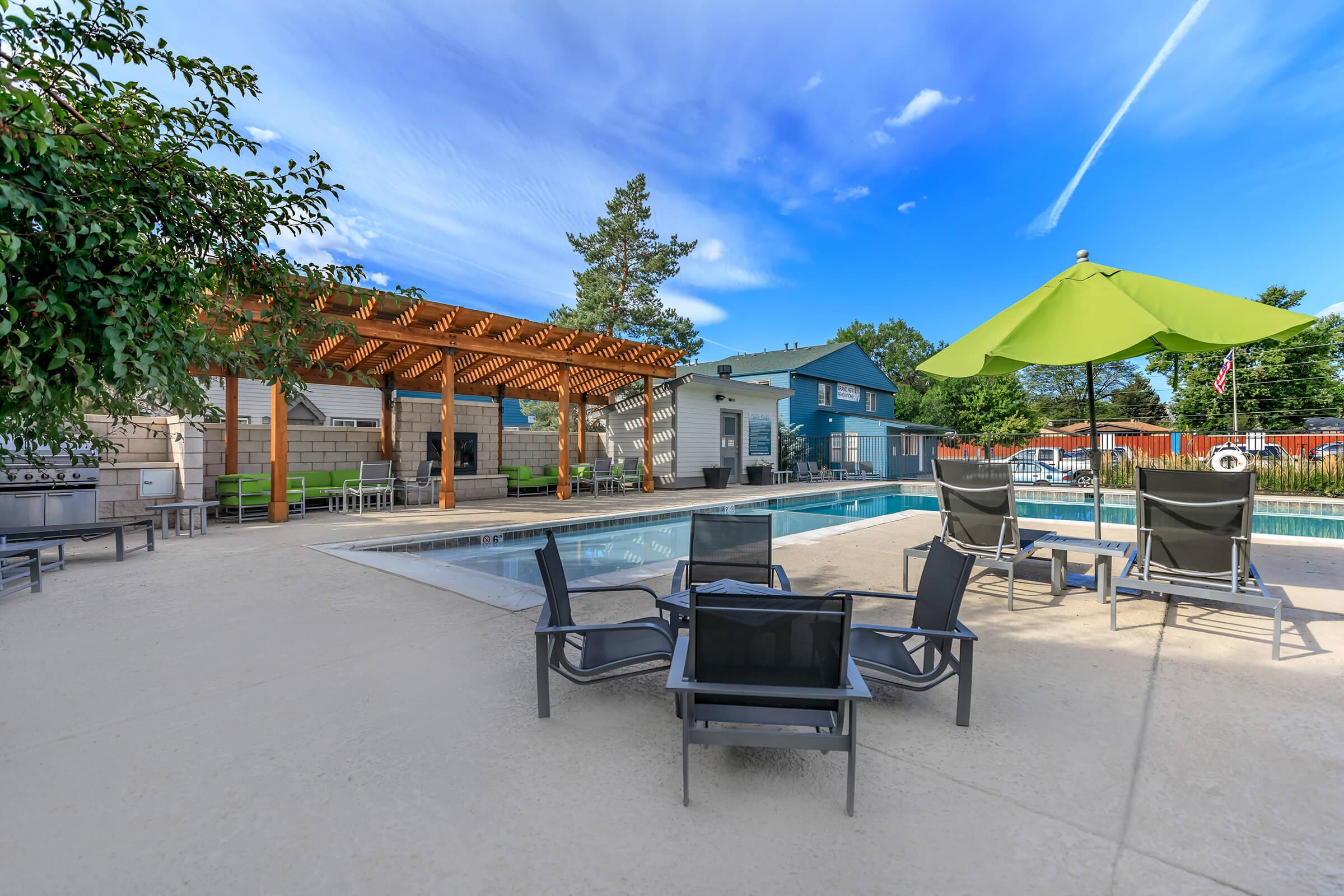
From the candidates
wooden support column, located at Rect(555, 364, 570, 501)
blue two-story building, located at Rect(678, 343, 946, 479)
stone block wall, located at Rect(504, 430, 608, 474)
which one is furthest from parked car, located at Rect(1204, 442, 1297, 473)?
stone block wall, located at Rect(504, 430, 608, 474)

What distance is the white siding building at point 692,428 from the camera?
15.8 m

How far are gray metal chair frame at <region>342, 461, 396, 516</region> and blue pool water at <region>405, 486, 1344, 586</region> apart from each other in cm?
439

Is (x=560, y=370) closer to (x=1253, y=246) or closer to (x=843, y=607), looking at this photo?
(x=843, y=607)

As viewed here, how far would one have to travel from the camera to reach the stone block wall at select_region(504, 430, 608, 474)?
14.6m

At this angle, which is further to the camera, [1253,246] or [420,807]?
[1253,246]

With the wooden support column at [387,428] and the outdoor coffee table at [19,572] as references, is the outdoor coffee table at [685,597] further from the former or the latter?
the wooden support column at [387,428]

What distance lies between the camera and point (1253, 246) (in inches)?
1133

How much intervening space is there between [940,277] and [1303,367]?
1684cm

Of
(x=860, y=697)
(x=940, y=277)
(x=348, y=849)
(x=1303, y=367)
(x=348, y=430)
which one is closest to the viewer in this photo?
(x=348, y=849)

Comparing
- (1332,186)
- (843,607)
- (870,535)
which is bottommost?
(870,535)

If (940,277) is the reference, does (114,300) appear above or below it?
below

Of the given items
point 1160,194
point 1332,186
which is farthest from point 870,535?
point 1332,186

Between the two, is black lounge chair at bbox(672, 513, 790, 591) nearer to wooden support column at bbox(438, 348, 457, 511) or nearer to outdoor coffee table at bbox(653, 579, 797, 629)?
outdoor coffee table at bbox(653, 579, 797, 629)

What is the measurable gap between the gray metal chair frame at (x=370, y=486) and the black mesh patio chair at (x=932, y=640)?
33.2ft
